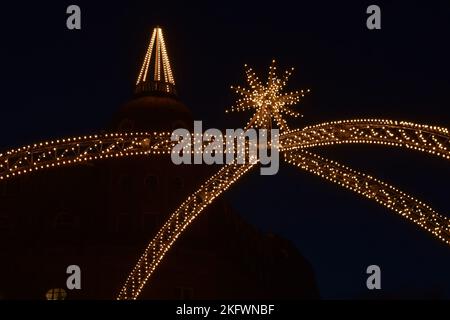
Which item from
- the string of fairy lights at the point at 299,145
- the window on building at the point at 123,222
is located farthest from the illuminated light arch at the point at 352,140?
the window on building at the point at 123,222

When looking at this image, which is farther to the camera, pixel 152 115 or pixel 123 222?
pixel 152 115

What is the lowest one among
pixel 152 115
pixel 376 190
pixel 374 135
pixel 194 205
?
pixel 376 190

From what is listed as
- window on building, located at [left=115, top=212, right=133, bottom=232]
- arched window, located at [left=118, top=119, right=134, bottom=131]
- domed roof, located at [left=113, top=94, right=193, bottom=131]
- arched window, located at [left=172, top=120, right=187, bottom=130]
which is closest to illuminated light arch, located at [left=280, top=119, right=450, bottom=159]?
window on building, located at [left=115, top=212, right=133, bottom=232]

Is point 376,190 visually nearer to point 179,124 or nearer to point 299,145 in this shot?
point 299,145

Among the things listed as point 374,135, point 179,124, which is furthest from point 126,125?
point 374,135

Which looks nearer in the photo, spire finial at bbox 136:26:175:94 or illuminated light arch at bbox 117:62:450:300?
illuminated light arch at bbox 117:62:450:300

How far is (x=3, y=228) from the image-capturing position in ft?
192

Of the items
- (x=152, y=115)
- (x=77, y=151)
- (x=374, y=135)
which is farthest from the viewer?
(x=152, y=115)

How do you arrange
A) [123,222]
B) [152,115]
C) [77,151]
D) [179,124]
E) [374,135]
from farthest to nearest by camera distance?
[179,124] → [152,115] → [123,222] → [77,151] → [374,135]

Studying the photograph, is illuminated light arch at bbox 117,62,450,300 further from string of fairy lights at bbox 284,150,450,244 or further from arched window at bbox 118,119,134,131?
arched window at bbox 118,119,134,131

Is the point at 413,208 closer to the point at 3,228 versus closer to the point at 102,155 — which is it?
the point at 102,155

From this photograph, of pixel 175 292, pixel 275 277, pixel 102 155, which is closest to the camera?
pixel 102 155

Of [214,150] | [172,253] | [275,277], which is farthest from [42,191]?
[214,150]
